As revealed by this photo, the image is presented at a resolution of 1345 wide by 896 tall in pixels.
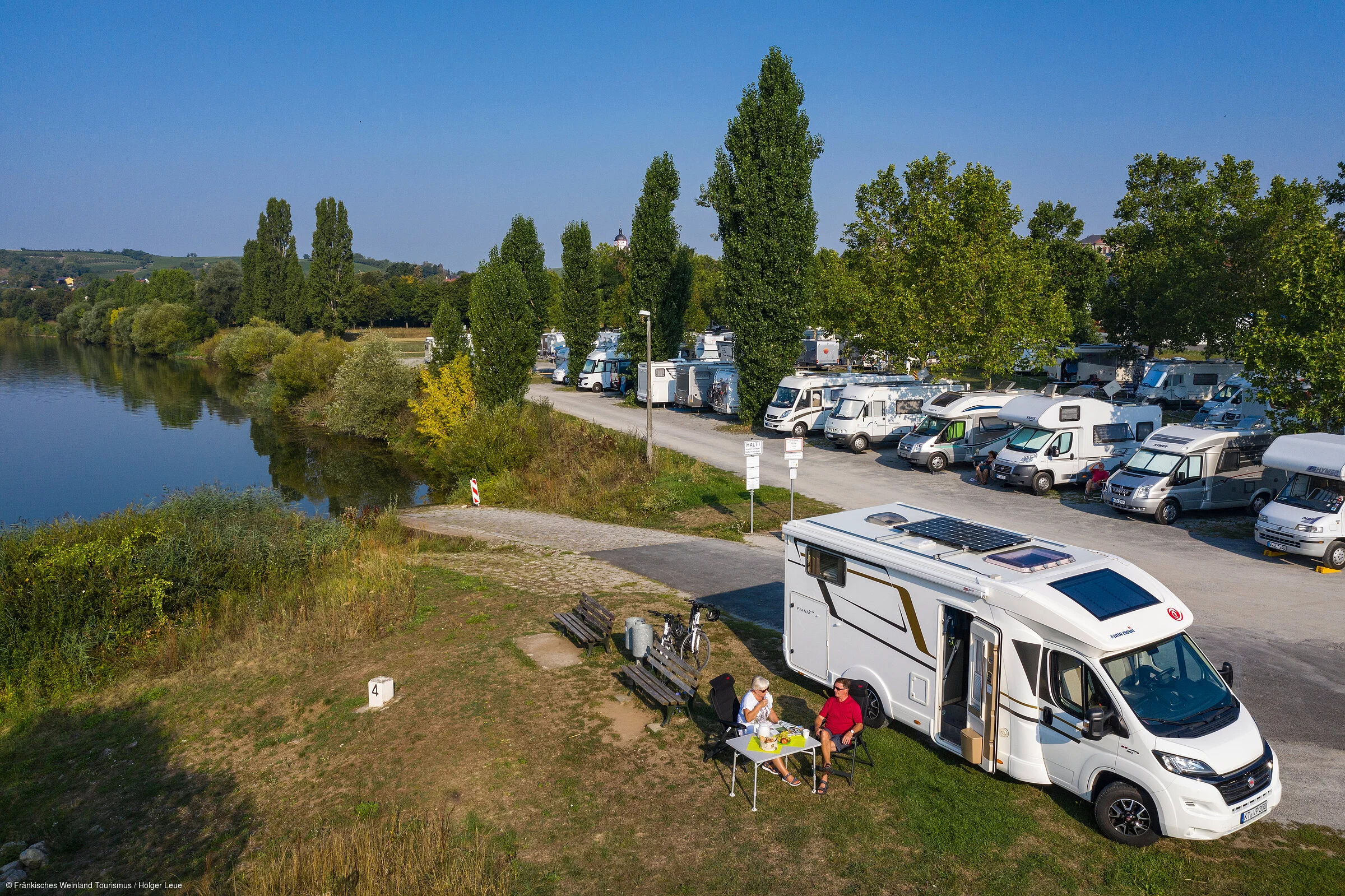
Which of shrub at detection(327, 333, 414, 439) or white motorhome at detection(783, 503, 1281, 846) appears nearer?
white motorhome at detection(783, 503, 1281, 846)

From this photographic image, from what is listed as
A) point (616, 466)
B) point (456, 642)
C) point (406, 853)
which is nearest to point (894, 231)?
point (616, 466)

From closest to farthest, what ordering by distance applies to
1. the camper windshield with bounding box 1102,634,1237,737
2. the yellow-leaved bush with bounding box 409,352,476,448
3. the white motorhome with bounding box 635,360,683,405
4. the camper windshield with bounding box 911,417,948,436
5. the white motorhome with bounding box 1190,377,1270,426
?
1. the camper windshield with bounding box 1102,634,1237,737
2. the camper windshield with bounding box 911,417,948,436
3. the white motorhome with bounding box 1190,377,1270,426
4. the yellow-leaved bush with bounding box 409,352,476,448
5. the white motorhome with bounding box 635,360,683,405

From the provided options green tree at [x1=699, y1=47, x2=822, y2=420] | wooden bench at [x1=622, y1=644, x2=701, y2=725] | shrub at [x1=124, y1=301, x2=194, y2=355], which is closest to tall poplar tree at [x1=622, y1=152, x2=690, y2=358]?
green tree at [x1=699, y1=47, x2=822, y2=420]

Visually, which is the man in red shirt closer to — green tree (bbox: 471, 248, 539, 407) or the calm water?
the calm water

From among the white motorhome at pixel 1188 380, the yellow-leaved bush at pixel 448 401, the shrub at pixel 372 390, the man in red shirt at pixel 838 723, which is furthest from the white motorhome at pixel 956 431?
the shrub at pixel 372 390

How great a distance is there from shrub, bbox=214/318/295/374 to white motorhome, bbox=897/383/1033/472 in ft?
190

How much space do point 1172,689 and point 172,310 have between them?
10447cm

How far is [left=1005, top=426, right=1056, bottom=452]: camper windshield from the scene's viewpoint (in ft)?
77.8

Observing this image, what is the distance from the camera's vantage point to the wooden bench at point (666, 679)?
32.6ft

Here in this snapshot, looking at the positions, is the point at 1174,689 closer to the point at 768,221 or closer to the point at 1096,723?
the point at 1096,723

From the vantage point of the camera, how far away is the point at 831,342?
183ft

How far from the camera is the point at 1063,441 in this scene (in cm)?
2378

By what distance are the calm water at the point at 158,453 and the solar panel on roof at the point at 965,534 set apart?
18927mm

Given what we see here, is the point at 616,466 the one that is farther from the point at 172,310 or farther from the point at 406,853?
the point at 172,310
